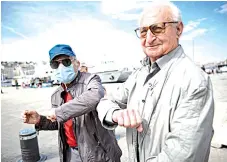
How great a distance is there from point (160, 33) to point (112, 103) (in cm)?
57

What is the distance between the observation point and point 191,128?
3.18 feet

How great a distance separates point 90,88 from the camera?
2.05 m

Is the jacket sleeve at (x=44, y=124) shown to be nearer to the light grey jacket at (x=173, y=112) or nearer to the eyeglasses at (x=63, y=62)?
the eyeglasses at (x=63, y=62)

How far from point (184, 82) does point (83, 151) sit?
1.49m

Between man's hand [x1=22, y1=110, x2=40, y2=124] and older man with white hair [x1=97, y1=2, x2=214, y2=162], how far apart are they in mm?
1092

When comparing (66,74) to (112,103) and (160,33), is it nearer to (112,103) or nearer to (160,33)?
(112,103)

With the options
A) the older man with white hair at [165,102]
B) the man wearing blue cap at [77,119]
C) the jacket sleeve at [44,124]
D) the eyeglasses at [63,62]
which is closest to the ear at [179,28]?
the older man with white hair at [165,102]

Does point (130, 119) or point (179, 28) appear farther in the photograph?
point (179, 28)

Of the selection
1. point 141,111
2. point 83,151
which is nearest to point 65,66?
point 83,151

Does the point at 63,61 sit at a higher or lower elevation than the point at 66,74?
higher

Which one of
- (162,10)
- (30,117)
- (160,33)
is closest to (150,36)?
(160,33)

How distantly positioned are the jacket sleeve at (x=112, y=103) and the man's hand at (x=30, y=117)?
3.45 ft

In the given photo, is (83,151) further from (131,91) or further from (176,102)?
(176,102)

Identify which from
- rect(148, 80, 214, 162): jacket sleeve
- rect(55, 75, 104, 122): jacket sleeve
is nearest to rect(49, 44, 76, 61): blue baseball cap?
rect(55, 75, 104, 122): jacket sleeve
